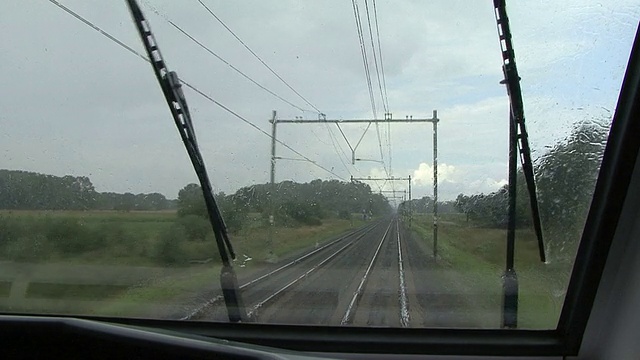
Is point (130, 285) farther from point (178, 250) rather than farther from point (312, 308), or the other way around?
point (312, 308)

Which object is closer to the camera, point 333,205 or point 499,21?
A: point 499,21

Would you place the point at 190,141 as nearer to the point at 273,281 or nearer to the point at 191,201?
the point at 191,201

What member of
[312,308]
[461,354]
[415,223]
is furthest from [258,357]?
[415,223]

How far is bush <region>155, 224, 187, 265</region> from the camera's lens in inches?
223

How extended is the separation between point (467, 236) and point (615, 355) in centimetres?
301

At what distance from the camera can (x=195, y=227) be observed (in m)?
5.39

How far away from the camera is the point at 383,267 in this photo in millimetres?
5793

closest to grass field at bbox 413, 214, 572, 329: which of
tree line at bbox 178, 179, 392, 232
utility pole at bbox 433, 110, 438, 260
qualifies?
utility pole at bbox 433, 110, 438, 260

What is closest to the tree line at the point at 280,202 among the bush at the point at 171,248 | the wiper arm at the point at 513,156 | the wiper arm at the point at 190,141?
the wiper arm at the point at 190,141

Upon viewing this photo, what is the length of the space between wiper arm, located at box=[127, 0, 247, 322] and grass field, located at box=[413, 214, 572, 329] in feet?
5.97

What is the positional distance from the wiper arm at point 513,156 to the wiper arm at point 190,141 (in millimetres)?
1935

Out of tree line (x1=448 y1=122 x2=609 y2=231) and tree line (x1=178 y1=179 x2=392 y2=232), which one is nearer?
tree line (x1=448 y1=122 x2=609 y2=231)

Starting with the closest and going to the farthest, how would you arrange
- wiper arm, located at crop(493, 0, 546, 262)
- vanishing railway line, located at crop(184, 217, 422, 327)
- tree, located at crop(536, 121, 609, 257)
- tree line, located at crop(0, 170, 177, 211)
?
tree, located at crop(536, 121, 609, 257)
wiper arm, located at crop(493, 0, 546, 262)
vanishing railway line, located at crop(184, 217, 422, 327)
tree line, located at crop(0, 170, 177, 211)

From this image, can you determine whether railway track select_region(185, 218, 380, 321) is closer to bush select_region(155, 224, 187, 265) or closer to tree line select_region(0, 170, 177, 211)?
bush select_region(155, 224, 187, 265)
